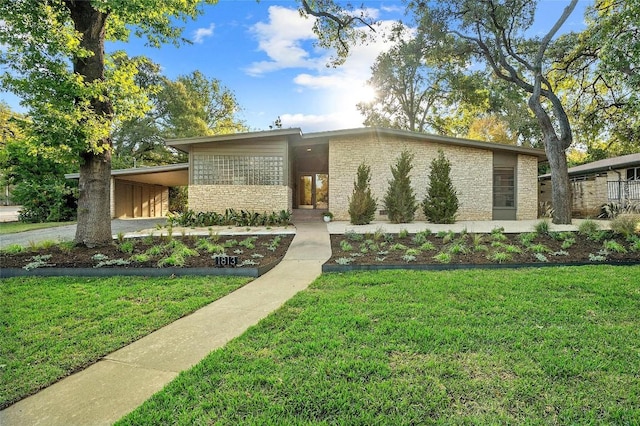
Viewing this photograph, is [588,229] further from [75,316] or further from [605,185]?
[605,185]

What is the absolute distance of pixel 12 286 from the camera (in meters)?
4.88

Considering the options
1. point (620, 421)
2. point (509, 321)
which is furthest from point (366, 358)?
point (509, 321)

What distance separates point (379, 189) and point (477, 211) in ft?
15.7

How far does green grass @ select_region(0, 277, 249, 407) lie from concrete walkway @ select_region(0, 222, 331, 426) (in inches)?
6.4

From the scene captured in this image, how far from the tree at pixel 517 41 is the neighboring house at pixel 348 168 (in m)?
1.45

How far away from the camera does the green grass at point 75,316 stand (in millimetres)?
2576

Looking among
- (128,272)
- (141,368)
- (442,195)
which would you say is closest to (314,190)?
(442,195)

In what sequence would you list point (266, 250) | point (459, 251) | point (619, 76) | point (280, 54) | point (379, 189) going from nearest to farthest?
point (459, 251) → point (619, 76) → point (266, 250) → point (280, 54) → point (379, 189)

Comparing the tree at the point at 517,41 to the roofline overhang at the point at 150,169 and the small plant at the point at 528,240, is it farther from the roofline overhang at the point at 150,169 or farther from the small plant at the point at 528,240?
the roofline overhang at the point at 150,169

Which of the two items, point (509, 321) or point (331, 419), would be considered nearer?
point (331, 419)

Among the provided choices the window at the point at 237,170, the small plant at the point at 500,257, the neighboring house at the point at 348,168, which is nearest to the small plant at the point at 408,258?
the small plant at the point at 500,257

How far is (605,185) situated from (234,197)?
63.5 ft

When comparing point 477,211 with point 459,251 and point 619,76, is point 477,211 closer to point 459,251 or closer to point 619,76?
point 619,76

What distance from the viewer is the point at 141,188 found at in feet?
67.3
